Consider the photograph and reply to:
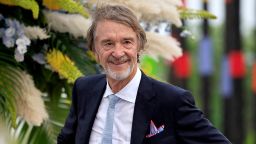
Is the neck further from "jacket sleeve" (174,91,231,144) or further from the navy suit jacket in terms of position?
"jacket sleeve" (174,91,231,144)

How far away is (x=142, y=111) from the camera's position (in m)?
1.93

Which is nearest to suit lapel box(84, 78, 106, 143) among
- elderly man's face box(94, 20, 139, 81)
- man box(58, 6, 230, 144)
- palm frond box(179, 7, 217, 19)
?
man box(58, 6, 230, 144)

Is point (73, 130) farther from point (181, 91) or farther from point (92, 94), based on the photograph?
point (181, 91)

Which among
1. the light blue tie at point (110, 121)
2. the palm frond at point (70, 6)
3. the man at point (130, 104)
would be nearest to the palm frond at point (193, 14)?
the palm frond at point (70, 6)

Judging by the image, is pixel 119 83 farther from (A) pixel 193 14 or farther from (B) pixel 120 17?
(A) pixel 193 14

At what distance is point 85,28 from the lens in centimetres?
246

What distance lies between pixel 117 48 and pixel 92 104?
0.71 feet

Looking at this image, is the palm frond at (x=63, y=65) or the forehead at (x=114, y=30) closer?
the forehead at (x=114, y=30)

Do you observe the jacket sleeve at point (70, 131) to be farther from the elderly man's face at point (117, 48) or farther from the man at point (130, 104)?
the elderly man's face at point (117, 48)

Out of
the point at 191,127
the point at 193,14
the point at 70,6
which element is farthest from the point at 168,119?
the point at 193,14

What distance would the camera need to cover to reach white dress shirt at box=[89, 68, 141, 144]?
1938 mm

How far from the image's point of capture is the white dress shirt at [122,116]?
1.94 m

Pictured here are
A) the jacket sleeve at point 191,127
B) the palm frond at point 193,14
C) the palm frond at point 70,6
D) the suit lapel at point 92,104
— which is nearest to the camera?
the jacket sleeve at point 191,127

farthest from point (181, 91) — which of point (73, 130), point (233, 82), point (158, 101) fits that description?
point (233, 82)
